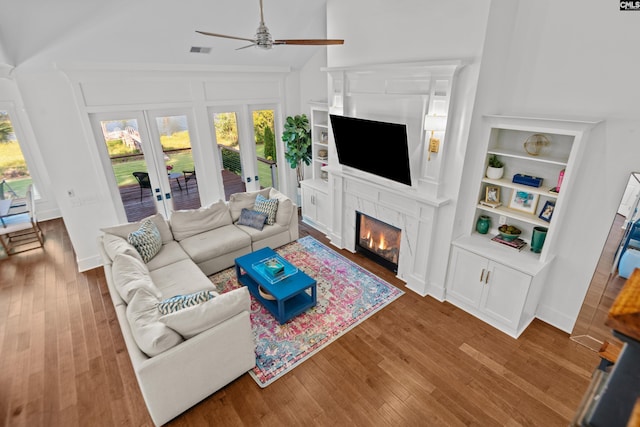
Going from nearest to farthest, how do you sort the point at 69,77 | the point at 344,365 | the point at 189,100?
1. the point at 344,365
2. the point at 69,77
3. the point at 189,100

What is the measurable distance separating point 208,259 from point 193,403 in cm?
223

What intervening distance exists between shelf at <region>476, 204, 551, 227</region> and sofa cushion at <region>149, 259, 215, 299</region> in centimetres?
358

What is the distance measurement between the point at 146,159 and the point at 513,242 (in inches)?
Answer: 227

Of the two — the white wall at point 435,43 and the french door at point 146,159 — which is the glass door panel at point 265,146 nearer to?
the french door at point 146,159

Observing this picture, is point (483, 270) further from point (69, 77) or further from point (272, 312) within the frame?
point (69, 77)

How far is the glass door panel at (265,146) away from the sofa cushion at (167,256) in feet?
8.90

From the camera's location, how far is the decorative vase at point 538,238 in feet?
12.5

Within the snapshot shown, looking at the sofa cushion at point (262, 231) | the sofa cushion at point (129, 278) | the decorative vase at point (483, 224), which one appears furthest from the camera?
the sofa cushion at point (262, 231)

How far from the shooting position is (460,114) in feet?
12.1

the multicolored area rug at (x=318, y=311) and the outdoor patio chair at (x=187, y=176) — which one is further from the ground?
the outdoor patio chair at (x=187, y=176)

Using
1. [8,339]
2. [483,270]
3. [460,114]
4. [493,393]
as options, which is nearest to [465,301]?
[483,270]

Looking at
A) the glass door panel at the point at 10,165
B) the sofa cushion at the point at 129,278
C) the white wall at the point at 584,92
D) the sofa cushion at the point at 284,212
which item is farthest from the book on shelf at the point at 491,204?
the glass door panel at the point at 10,165

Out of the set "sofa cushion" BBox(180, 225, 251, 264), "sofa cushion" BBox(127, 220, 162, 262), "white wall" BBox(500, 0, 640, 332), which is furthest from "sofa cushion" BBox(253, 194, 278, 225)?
"white wall" BBox(500, 0, 640, 332)

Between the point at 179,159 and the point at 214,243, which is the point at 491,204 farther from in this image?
the point at 179,159
